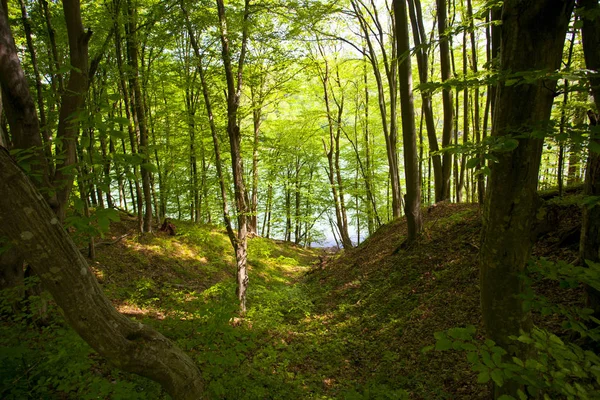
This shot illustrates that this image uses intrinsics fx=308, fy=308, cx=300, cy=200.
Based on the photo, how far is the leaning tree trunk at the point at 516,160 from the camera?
1.95 m

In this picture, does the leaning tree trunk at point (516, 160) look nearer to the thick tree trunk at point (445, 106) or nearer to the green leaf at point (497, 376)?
the green leaf at point (497, 376)

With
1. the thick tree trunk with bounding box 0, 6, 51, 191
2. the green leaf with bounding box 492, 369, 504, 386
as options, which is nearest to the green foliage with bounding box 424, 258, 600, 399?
the green leaf with bounding box 492, 369, 504, 386

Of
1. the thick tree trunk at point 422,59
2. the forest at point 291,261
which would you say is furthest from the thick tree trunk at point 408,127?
the thick tree trunk at point 422,59

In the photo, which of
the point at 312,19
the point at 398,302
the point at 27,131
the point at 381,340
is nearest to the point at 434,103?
the point at 312,19

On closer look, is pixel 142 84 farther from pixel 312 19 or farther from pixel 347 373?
pixel 347 373

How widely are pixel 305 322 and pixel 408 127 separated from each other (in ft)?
16.8

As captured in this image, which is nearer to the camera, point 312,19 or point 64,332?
point 64,332

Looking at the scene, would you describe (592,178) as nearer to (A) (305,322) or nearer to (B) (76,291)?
(B) (76,291)

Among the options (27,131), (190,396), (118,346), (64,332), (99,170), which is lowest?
(190,396)

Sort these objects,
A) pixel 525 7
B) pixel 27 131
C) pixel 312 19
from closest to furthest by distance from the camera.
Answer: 1. pixel 525 7
2. pixel 27 131
3. pixel 312 19

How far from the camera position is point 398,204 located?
1200 cm

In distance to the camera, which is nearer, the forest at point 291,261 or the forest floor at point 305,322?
the forest at point 291,261

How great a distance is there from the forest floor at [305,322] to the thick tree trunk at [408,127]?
63 cm

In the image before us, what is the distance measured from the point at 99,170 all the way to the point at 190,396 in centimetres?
210
